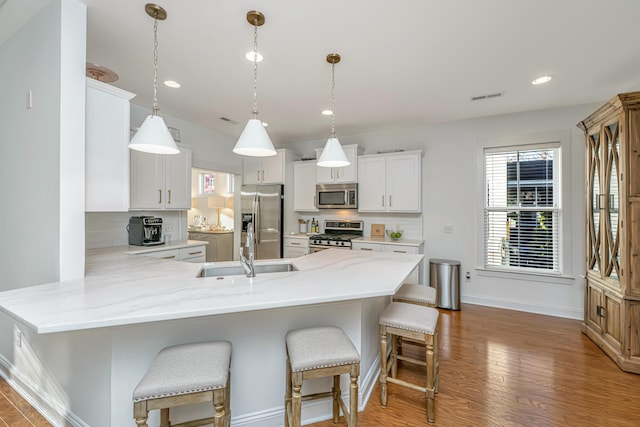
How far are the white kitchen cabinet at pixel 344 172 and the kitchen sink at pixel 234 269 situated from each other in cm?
261

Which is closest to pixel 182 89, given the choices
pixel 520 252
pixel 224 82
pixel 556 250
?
pixel 224 82

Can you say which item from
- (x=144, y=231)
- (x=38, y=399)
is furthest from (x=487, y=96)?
(x=38, y=399)

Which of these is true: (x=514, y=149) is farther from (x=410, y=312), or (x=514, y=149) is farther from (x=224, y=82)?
(x=224, y=82)

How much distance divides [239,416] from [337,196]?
3.50 meters

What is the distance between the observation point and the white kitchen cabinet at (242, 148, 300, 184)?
495 centimetres

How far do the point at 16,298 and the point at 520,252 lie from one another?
505 cm

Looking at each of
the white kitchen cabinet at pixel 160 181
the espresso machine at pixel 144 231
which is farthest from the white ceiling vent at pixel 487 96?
the espresso machine at pixel 144 231

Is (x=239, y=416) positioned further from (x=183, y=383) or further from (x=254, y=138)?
(x=254, y=138)

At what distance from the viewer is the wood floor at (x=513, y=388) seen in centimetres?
183

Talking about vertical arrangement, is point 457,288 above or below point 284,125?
below

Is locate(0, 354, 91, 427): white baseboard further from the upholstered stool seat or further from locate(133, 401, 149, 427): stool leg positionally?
the upholstered stool seat

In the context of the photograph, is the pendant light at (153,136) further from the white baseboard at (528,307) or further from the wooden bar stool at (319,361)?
the white baseboard at (528,307)

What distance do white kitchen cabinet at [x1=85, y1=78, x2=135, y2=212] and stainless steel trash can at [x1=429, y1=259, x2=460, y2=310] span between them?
3799 mm

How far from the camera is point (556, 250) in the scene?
3.69 meters
